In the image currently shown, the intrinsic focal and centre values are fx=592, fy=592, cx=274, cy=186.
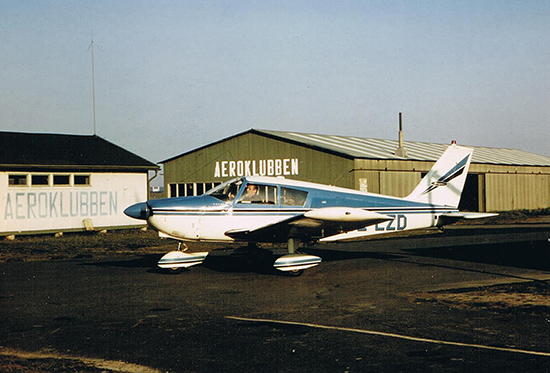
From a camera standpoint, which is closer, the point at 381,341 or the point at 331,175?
the point at 381,341

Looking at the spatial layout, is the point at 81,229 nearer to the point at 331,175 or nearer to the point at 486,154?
the point at 331,175

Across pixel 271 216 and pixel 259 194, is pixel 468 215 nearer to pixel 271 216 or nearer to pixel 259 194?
pixel 271 216

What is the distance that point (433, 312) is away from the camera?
9.20 m

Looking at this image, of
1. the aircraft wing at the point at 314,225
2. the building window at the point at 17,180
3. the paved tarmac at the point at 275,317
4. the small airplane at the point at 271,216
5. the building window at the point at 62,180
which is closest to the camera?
the paved tarmac at the point at 275,317

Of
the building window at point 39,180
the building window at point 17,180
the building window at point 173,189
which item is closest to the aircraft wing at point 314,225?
the building window at point 39,180

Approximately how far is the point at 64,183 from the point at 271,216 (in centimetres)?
1646

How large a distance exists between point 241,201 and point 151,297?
3849 mm

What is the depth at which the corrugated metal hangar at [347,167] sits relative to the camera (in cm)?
3347

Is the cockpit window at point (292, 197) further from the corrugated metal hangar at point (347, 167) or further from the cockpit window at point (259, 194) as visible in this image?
the corrugated metal hangar at point (347, 167)

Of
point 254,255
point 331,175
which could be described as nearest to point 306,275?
point 254,255

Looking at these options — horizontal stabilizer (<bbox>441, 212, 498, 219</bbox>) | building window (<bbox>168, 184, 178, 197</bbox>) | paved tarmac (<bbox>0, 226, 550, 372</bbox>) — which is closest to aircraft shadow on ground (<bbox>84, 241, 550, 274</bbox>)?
Result: paved tarmac (<bbox>0, 226, 550, 372</bbox>)

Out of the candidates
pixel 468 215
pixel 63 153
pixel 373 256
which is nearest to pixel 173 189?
pixel 63 153

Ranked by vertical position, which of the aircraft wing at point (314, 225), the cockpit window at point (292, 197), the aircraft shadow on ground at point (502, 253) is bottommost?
the aircraft shadow on ground at point (502, 253)

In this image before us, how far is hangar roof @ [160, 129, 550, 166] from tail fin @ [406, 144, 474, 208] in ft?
52.5
